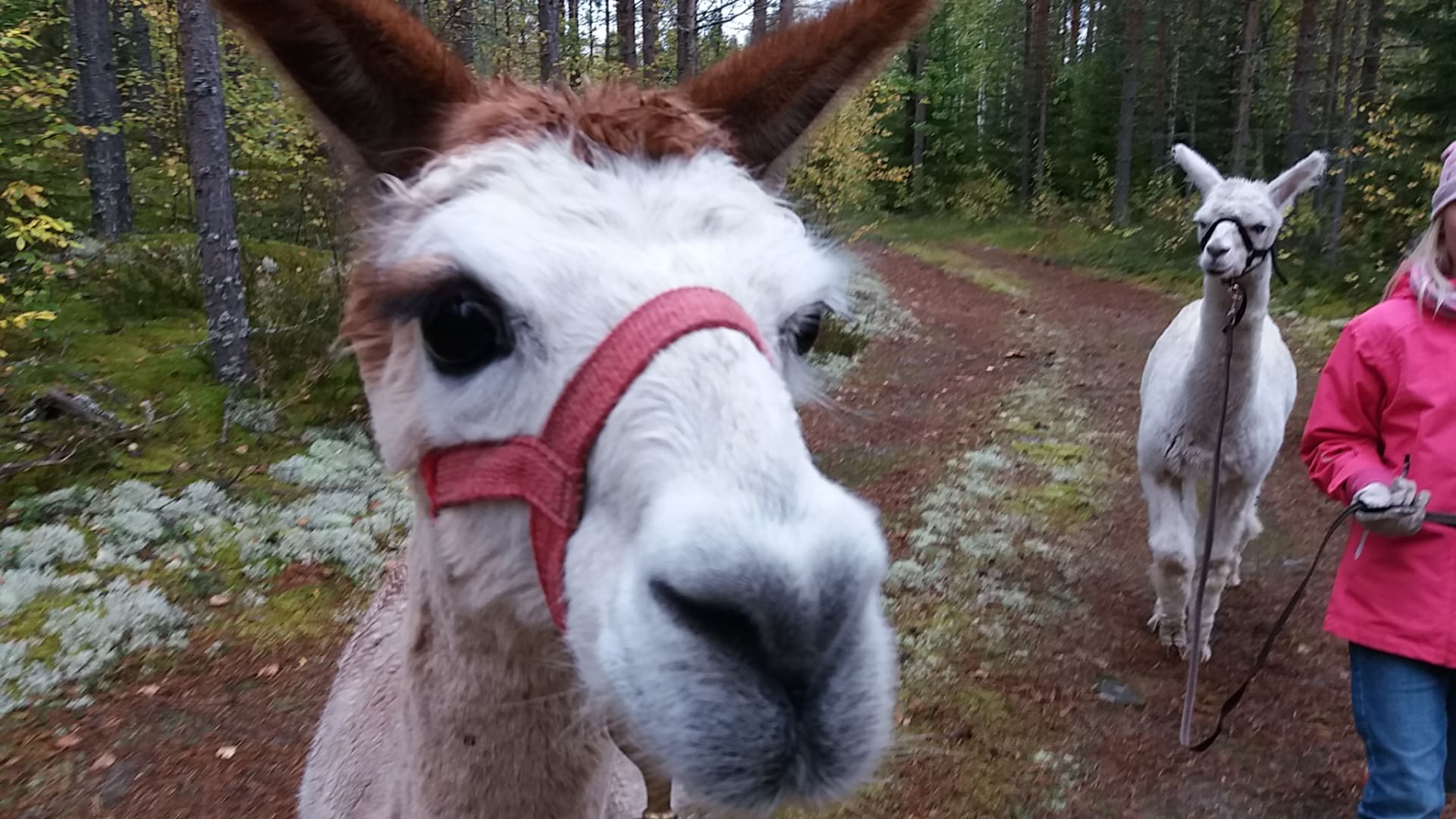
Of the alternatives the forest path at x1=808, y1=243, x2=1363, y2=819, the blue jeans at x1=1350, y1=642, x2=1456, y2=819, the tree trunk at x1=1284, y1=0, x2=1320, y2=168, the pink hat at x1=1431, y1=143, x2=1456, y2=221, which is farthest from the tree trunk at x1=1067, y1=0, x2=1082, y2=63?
the blue jeans at x1=1350, y1=642, x2=1456, y2=819

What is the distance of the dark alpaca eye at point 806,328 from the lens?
175 centimetres

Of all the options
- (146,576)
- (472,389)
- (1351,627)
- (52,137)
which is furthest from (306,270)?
(1351,627)

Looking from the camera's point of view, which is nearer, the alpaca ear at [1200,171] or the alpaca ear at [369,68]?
the alpaca ear at [369,68]

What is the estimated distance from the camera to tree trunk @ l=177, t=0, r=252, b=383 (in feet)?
21.8

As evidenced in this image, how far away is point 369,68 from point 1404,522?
119 inches

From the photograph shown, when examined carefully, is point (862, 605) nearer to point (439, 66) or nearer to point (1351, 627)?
point (439, 66)

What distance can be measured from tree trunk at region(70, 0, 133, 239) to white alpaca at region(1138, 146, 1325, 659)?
12354 millimetres

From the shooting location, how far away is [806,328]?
6.03 ft

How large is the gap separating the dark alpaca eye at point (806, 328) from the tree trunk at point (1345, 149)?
16133mm

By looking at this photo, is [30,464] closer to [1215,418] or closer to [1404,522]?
[1404,522]

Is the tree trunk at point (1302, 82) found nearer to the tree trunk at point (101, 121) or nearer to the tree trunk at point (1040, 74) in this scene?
the tree trunk at point (1040, 74)

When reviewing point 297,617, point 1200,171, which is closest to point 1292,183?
point 1200,171

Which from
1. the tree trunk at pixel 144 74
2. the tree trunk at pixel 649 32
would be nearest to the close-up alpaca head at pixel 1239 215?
the tree trunk at pixel 649 32

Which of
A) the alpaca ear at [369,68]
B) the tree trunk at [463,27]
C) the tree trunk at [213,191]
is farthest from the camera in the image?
the tree trunk at [463,27]
